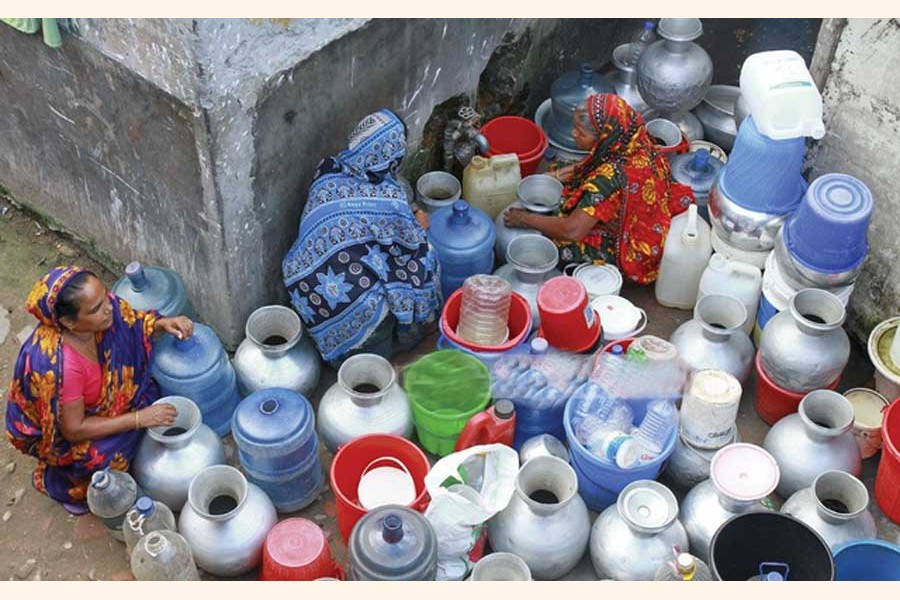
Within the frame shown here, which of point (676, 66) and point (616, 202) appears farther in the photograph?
point (676, 66)

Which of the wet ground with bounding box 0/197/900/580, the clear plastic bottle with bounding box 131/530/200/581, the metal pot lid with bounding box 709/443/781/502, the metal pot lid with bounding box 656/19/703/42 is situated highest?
the metal pot lid with bounding box 656/19/703/42

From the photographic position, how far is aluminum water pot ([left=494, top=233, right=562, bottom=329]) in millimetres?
4719

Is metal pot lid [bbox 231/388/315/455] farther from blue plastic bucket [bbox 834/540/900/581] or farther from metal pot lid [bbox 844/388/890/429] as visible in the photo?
metal pot lid [bbox 844/388/890/429]

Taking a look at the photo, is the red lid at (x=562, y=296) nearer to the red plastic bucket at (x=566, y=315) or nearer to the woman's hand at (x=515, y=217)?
the red plastic bucket at (x=566, y=315)

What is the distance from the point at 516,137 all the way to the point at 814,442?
2604mm

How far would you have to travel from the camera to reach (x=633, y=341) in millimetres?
4305

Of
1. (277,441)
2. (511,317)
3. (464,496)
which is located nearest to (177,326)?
(277,441)

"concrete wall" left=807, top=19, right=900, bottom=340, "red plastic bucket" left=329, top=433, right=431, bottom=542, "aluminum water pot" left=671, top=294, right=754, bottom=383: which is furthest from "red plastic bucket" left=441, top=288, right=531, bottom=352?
"concrete wall" left=807, top=19, right=900, bottom=340

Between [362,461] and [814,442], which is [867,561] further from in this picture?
[362,461]

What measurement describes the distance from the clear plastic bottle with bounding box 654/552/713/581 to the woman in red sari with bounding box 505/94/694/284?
186cm

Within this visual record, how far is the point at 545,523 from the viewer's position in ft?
12.4

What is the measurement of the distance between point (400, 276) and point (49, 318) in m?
1.54

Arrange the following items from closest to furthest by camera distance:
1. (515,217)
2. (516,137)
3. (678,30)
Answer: (515,217) → (678,30) → (516,137)

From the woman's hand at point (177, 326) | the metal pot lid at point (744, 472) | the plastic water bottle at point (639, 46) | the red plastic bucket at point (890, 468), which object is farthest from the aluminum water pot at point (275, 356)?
the plastic water bottle at point (639, 46)
